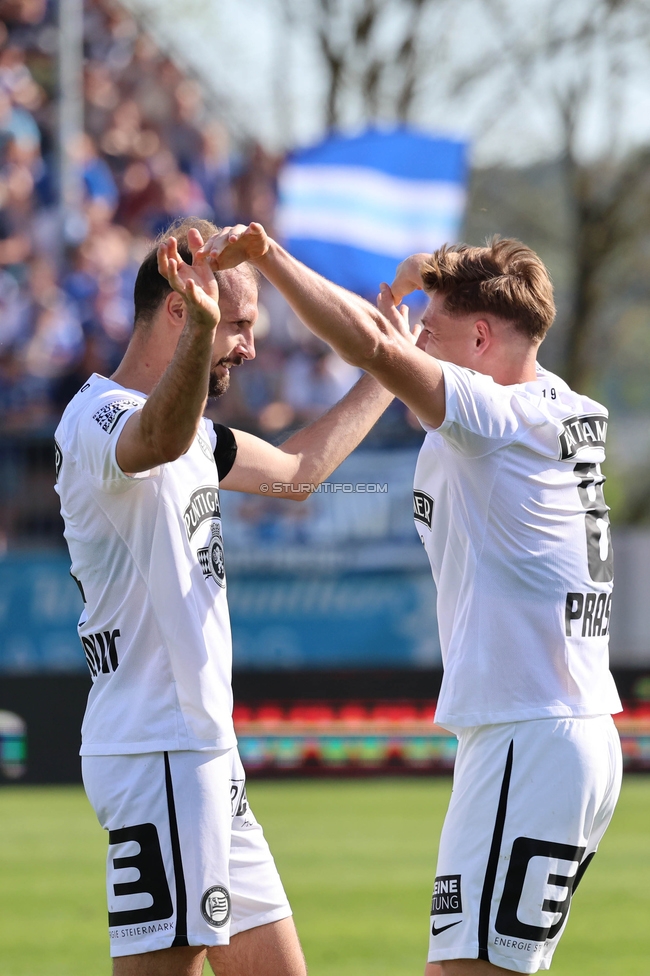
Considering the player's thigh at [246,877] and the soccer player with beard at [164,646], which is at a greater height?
the soccer player with beard at [164,646]

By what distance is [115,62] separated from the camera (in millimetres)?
17219

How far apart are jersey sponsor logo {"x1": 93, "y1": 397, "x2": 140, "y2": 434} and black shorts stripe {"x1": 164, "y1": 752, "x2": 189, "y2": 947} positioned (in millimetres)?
897

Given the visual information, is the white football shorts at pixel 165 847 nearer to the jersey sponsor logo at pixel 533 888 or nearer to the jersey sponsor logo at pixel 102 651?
the jersey sponsor logo at pixel 102 651

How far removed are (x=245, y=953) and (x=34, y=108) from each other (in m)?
13.0

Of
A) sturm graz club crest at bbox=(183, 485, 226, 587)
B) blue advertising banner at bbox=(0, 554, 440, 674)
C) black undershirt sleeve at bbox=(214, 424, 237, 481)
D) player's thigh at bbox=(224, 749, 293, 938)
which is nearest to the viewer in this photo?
sturm graz club crest at bbox=(183, 485, 226, 587)

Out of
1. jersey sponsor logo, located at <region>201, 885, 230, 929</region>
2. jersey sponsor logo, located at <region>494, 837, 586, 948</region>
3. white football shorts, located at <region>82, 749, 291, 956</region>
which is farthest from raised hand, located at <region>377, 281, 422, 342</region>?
jersey sponsor logo, located at <region>201, 885, 230, 929</region>

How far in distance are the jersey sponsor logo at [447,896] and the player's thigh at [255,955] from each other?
533mm

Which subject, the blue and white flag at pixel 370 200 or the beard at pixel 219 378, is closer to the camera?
the beard at pixel 219 378

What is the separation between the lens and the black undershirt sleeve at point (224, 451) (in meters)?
4.41

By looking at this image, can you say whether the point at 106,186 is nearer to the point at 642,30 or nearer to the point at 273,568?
the point at 273,568

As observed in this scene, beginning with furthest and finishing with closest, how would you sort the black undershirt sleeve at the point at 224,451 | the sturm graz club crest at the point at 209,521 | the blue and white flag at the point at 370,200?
the blue and white flag at the point at 370,200 → the black undershirt sleeve at the point at 224,451 → the sturm graz club crest at the point at 209,521

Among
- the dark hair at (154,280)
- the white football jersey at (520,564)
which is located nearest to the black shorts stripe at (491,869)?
the white football jersey at (520,564)

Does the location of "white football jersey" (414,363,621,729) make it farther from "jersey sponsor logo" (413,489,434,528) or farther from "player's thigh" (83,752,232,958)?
"player's thigh" (83,752,232,958)

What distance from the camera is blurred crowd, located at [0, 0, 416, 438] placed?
13.1 meters
